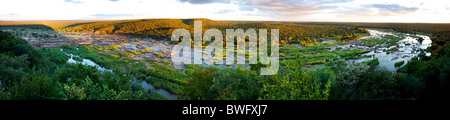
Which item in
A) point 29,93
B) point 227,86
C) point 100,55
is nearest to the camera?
point 29,93

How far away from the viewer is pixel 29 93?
41.9ft

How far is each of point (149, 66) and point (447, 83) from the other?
43.6m
